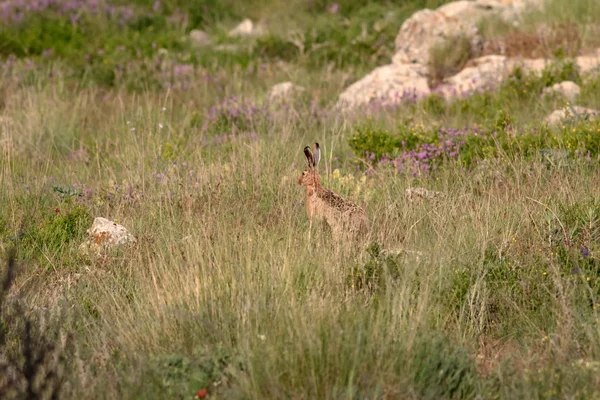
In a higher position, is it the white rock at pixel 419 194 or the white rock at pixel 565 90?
the white rock at pixel 419 194

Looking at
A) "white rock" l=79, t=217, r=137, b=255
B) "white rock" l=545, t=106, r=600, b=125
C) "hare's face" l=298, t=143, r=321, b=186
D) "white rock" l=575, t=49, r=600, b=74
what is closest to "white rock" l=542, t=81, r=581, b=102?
"white rock" l=575, t=49, r=600, b=74

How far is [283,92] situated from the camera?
10.2 metres

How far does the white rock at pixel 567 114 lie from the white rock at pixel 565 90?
58 centimetres

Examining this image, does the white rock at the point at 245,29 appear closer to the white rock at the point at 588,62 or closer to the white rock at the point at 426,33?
the white rock at the point at 426,33

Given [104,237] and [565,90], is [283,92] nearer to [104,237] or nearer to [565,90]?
[565,90]

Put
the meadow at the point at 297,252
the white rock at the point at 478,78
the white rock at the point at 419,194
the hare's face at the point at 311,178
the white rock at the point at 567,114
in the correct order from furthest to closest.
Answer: the white rock at the point at 478,78 < the white rock at the point at 567,114 < the white rock at the point at 419,194 < the hare's face at the point at 311,178 < the meadow at the point at 297,252

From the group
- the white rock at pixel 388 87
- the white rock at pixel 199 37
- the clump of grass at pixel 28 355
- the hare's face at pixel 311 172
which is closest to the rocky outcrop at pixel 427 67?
the white rock at pixel 388 87

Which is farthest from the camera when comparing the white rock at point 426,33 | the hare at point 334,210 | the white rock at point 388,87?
the white rock at point 426,33

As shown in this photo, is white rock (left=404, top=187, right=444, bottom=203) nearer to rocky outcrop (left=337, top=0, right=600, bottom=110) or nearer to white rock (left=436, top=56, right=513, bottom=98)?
rocky outcrop (left=337, top=0, right=600, bottom=110)

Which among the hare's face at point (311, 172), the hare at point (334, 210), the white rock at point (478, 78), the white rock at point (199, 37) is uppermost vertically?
the hare's face at point (311, 172)

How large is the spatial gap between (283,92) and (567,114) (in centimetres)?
349

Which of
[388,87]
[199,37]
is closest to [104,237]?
[388,87]

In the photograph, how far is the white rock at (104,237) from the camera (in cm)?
576

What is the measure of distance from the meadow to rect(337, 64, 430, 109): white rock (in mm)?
253
